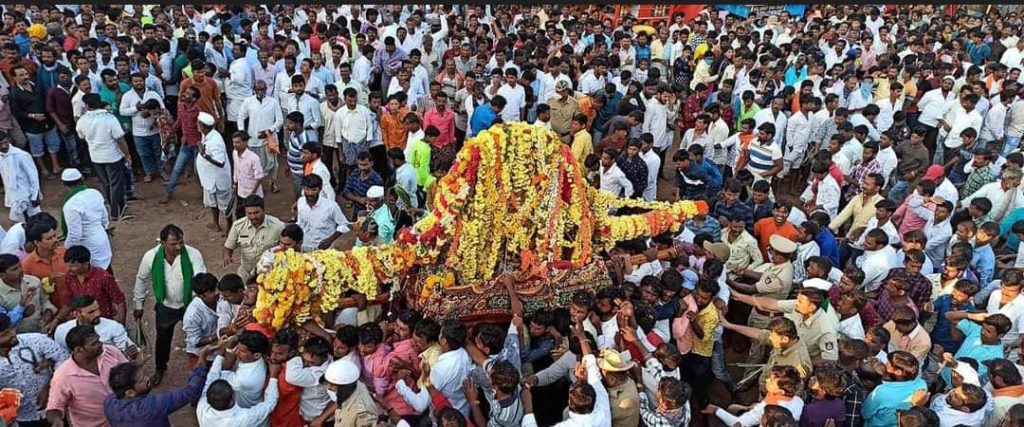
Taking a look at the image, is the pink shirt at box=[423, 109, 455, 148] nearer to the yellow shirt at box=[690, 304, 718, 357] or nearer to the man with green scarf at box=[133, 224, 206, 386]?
the man with green scarf at box=[133, 224, 206, 386]

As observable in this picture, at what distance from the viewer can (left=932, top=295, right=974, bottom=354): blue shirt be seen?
6.14m

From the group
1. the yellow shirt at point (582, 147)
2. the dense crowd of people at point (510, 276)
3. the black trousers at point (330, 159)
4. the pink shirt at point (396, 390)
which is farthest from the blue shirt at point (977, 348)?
the black trousers at point (330, 159)

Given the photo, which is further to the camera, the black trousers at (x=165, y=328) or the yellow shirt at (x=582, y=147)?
the yellow shirt at (x=582, y=147)

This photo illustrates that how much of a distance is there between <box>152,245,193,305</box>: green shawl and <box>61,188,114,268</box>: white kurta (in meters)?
1.14

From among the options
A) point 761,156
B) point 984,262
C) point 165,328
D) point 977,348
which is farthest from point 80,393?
point 984,262

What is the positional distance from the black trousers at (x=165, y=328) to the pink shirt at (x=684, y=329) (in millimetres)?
3826

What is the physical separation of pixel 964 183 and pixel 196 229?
885cm

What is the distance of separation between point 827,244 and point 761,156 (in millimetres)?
2066

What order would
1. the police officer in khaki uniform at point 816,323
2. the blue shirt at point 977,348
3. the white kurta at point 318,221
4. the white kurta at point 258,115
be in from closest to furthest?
the blue shirt at point 977,348
the police officer in khaki uniform at point 816,323
the white kurta at point 318,221
the white kurta at point 258,115

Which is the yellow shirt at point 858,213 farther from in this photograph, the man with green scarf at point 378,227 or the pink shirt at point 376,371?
the pink shirt at point 376,371

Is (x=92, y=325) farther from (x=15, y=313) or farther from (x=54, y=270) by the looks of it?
(x=54, y=270)

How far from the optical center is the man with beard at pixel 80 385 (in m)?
4.75

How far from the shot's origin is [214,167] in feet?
27.7

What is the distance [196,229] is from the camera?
9.26 m
